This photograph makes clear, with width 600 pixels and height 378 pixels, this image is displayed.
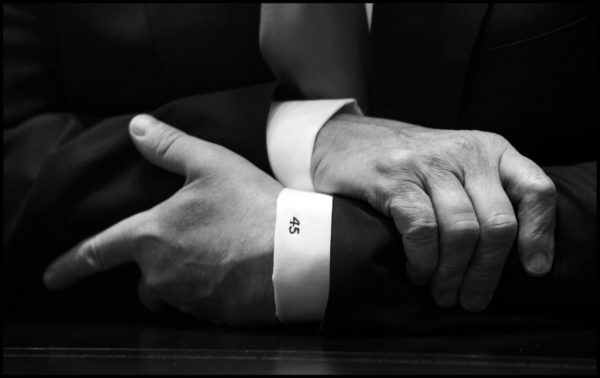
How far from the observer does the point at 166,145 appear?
29.7 inches

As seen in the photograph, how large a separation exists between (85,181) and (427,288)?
402 mm

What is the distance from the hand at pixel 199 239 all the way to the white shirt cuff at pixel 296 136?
0.15 ft

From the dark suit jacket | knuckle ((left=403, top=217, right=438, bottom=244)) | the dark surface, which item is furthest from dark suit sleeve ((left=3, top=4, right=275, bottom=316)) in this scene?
knuckle ((left=403, top=217, right=438, bottom=244))

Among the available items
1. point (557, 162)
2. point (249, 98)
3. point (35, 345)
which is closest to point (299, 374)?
point (35, 345)

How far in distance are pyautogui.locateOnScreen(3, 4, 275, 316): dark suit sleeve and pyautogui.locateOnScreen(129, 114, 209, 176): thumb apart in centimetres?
2

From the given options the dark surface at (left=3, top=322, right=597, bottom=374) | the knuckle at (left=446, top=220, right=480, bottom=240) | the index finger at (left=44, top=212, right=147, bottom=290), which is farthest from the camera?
the index finger at (left=44, top=212, right=147, bottom=290)

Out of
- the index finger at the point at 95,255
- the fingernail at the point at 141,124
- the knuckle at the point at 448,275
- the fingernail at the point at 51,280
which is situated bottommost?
the fingernail at the point at 51,280

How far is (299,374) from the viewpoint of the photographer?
46cm

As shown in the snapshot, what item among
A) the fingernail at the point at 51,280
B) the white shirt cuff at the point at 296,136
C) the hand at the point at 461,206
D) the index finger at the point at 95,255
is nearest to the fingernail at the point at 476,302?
the hand at the point at 461,206

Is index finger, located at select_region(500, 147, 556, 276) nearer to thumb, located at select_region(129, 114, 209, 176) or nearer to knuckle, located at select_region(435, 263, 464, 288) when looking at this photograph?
knuckle, located at select_region(435, 263, 464, 288)

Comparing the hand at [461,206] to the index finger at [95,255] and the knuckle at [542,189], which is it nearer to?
the knuckle at [542,189]

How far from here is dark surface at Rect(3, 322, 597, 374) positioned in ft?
1.58

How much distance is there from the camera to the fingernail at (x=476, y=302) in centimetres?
62

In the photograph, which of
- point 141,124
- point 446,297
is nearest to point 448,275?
point 446,297
